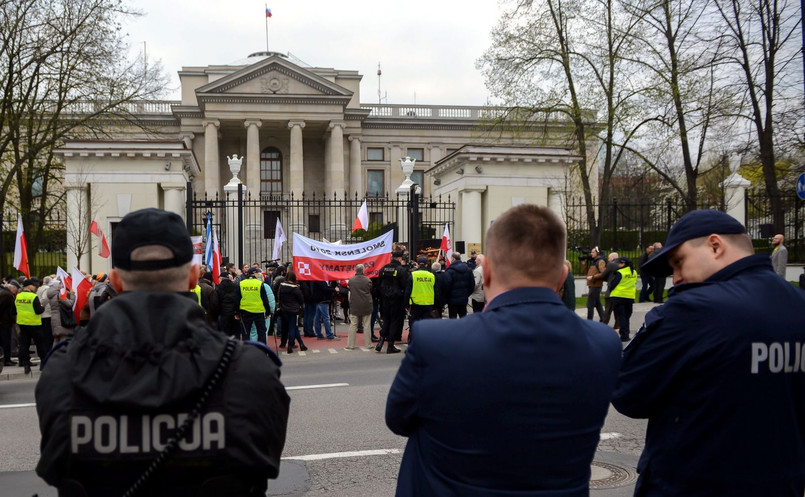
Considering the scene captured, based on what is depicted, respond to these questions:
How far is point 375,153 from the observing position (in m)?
66.6

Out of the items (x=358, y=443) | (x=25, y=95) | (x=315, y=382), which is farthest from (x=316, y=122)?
(x=358, y=443)

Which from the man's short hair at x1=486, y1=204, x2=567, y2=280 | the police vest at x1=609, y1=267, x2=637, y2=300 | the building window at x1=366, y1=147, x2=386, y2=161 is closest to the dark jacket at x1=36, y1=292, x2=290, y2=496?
the man's short hair at x1=486, y1=204, x2=567, y2=280

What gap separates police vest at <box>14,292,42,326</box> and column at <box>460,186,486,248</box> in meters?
13.9

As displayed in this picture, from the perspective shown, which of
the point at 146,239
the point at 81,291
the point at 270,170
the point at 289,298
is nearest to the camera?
the point at 146,239

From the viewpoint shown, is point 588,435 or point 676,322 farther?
point 676,322

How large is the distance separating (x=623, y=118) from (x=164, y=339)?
29.5 metres

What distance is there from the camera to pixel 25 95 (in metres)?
26.7

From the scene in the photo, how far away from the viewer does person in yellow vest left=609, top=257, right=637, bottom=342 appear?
612 inches

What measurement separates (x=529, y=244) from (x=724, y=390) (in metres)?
1.00

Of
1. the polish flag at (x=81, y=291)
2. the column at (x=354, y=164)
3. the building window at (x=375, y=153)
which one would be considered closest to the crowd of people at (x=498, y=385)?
the polish flag at (x=81, y=291)

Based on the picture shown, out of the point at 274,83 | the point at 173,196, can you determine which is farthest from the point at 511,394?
the point at 274,83

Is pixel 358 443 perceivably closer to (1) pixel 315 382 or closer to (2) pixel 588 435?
(1) pixel 315 382

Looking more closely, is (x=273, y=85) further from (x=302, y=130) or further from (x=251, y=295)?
(x=251, y=295)

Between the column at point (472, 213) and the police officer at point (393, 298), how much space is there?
29.1 feet
